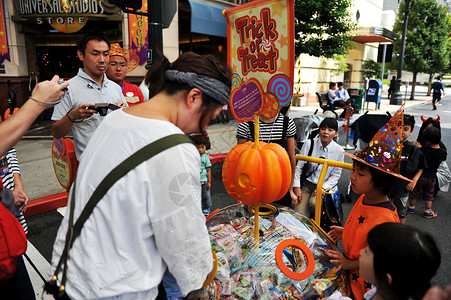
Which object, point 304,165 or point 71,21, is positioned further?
point 71,21

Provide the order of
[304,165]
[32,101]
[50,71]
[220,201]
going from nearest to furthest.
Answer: [32,101] → [304,165] → [220,201] → [50,71]

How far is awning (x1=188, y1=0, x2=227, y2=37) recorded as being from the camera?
418 inches

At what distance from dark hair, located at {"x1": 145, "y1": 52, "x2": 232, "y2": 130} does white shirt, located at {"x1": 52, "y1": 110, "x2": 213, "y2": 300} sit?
7.9 inches

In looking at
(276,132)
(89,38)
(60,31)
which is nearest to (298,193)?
(276,132)

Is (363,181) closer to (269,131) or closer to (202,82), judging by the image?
(202,82)

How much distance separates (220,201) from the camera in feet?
17.2

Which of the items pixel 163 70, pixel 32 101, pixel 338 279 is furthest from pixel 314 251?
pixel 32 101

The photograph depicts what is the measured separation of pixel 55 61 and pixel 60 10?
2811mm

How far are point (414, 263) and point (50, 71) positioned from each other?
41.9ft

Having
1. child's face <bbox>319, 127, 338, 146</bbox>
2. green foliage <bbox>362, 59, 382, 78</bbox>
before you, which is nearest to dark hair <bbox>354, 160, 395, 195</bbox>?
child's face <bbox>319, 127, 338, 146</bbox>

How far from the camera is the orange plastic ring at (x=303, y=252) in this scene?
1.74 meters

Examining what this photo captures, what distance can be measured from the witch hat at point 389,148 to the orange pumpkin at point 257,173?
1.74ft

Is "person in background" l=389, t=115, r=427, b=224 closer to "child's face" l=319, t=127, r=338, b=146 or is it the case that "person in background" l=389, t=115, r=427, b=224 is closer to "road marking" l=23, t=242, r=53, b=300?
"child's face" l=319, t=127, r=338, b=146

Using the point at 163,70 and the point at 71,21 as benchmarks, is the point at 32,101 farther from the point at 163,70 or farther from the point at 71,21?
the point at 71,21
